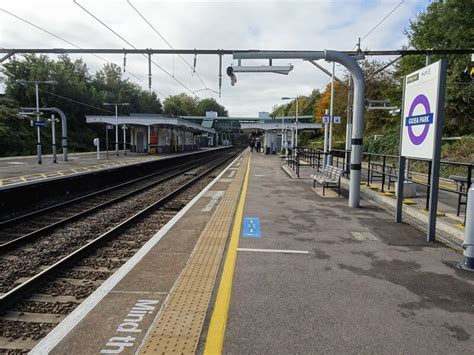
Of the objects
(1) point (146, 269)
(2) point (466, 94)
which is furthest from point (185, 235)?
(2) point (466, 94)

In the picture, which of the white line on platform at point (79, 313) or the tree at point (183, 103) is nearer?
the white line on platform at point (79, 313)

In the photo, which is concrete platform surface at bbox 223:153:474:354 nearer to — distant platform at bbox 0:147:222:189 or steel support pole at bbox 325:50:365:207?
steel support pole at bbox 325:50:365:207

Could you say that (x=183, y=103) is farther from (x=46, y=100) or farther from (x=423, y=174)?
(x=423, y=174)

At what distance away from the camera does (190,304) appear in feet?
12.1

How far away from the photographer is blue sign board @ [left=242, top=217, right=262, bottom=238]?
21.1ft

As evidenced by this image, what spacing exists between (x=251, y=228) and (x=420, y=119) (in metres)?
3.62

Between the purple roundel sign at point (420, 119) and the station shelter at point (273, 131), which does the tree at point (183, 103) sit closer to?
the station shelter at point (273, 131)

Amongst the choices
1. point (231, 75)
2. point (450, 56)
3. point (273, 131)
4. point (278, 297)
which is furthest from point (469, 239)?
point (273, 131)

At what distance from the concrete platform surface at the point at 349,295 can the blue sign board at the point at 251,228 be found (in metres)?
0.15

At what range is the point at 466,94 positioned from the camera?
2180cm

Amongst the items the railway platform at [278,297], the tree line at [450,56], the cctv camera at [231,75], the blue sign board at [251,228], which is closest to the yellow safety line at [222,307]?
the railway platform at [278,297]

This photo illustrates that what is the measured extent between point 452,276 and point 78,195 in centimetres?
1295

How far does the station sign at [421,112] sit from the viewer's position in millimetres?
6152

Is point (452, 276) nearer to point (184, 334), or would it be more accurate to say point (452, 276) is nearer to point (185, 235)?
point (184, 334)
